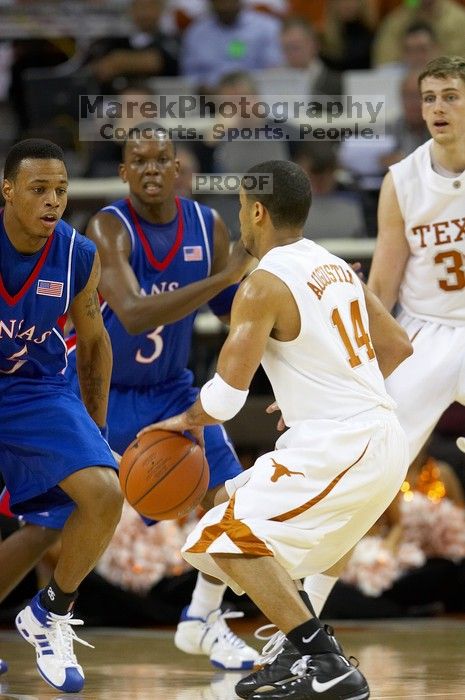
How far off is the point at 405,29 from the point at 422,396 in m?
6.74

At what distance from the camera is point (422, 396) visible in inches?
220

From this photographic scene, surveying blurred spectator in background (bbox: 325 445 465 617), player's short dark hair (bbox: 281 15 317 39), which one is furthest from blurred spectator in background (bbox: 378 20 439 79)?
blurred spectator in background (bbox: 325 445 465 617)

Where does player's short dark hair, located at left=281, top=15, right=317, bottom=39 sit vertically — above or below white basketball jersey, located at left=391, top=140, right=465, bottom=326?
above

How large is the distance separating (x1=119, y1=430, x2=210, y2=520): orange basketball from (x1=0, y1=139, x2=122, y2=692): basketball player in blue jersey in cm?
10

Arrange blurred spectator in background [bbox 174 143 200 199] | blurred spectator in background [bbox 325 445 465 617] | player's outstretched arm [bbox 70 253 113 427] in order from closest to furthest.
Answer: player's outstretched arm [bbox 70 253 113 427], blurred spectator in background [bbox 325 445 465 617], blurred spectator in background [bbox 174 143 200 199]

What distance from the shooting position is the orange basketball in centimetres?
494

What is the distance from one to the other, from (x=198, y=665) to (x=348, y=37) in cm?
757

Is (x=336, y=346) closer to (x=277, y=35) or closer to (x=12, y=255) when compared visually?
(x=12, y=255)

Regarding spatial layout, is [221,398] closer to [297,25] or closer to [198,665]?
[198,665]

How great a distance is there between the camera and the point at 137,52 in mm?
11680

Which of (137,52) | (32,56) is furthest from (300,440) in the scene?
(32,56)

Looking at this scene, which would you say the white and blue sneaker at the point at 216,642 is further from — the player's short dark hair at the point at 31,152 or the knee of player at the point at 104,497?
the player's short dark hair at the point at 31,152

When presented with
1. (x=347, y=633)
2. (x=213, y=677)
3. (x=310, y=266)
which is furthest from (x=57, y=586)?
(x=347, y=633)

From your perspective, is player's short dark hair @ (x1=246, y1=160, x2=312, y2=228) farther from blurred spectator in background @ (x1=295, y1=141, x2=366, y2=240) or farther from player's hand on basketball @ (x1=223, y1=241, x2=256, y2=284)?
blurred spectator in background @ (x1=295, y1=141, x2=366, y2=240)
